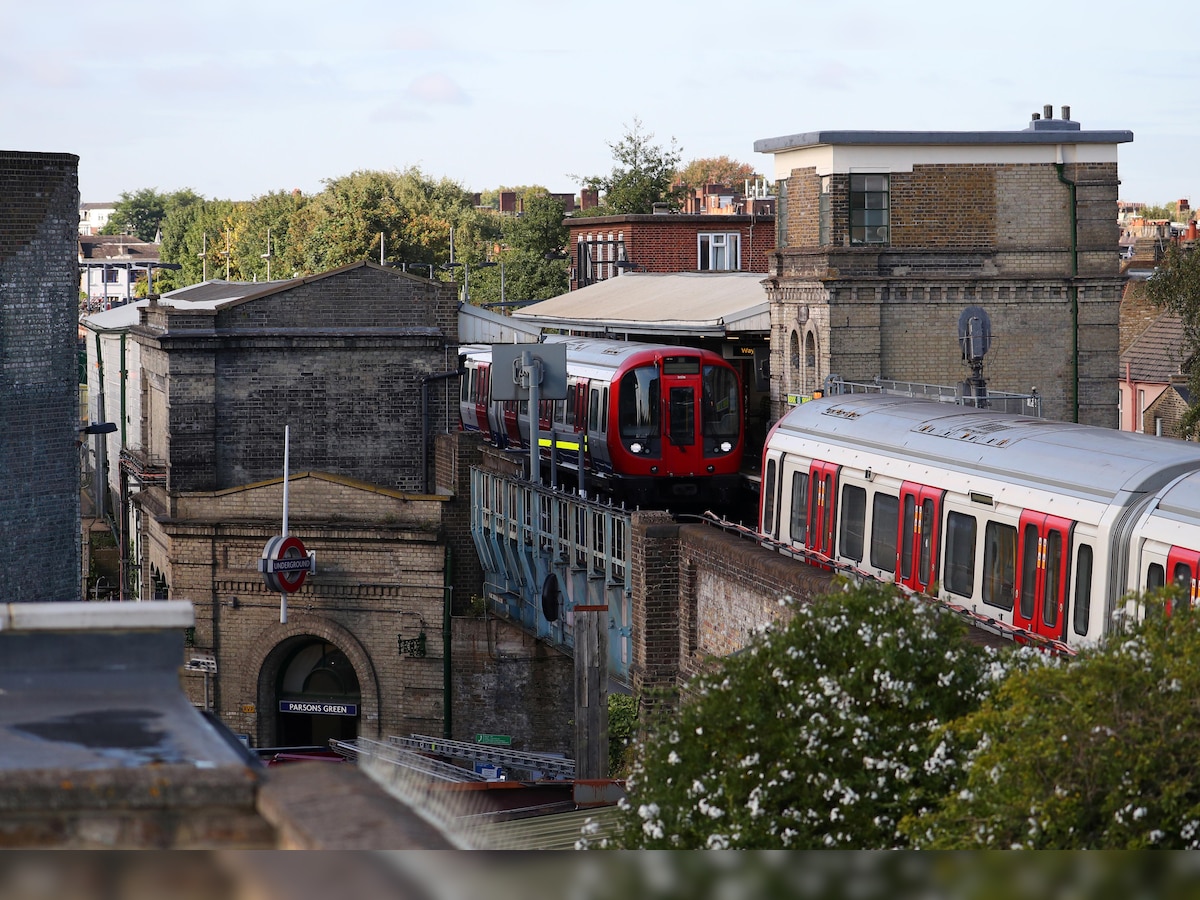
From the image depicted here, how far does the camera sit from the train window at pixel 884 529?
19922mm

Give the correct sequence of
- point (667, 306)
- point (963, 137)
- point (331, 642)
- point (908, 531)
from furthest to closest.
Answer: point (667, 306) < point (331, 642) < point (963, 137) < point (908, 531)

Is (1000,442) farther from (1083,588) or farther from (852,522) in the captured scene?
(852,522)

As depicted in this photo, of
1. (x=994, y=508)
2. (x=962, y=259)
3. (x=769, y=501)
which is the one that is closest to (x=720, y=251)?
(x=962, y=259)

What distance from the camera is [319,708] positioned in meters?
37.4

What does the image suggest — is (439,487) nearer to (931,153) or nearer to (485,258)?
(931,153)

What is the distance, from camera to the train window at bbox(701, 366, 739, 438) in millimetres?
30609

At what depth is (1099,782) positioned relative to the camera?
9125mm

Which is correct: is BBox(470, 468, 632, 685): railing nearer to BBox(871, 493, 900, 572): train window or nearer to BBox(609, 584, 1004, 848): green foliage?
BBox(871, 493, 900, 572): train window

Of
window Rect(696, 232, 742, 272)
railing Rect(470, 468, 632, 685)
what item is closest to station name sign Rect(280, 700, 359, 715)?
railing Rect(470, 468, 632, 685)

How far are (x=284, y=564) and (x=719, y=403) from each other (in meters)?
10.3

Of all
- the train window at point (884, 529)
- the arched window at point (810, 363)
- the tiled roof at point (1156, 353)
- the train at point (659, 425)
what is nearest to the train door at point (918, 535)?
the train window at point (884, 529)

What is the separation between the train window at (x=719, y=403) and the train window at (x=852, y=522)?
9.04 meters

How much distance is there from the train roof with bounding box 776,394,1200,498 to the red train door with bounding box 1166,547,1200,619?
2.62ft

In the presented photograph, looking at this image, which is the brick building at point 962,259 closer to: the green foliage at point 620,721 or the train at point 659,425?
A: the train at point 659,425
